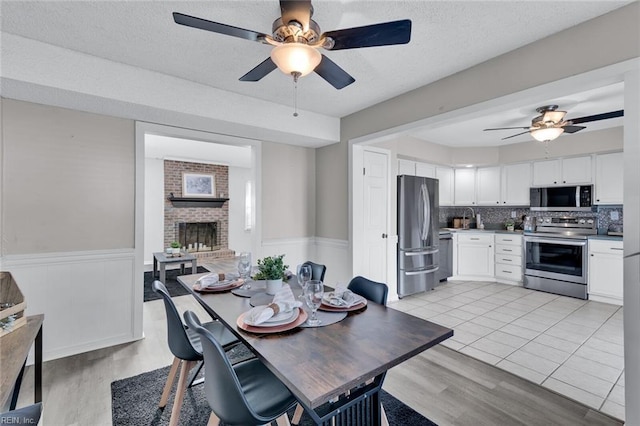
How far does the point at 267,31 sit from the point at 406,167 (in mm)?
3391

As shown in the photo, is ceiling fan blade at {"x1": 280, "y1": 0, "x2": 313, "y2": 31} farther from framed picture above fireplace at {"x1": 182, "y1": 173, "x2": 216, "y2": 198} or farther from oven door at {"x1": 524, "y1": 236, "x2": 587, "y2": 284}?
framed picture above fireplace at {"x1": 182, "y1": 173, "x2": 216, "y2": 198}

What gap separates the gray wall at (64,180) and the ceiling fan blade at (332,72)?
2.19 m

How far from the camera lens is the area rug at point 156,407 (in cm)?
184

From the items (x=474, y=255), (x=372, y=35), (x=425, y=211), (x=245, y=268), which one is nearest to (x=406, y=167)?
(x=425, y=211)

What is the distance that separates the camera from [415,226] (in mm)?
4516

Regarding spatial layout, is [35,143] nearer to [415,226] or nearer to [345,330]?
[345,330]

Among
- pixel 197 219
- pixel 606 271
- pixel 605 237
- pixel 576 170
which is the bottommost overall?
pixel 606 271

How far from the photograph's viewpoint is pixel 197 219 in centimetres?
759

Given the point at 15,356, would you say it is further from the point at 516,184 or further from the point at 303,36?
the point at 516,184

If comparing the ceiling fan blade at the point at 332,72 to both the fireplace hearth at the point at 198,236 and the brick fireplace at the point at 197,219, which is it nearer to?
the brick fireplace at the point at 197,219

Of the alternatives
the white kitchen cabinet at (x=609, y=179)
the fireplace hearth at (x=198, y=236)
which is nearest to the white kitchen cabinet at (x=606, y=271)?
the white kitchen cabinet at (x=609, y=179)

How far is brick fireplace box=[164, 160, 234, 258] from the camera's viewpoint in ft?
23.5

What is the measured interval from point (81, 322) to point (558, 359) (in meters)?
4.41

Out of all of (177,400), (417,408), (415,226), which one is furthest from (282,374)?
(415,226)
